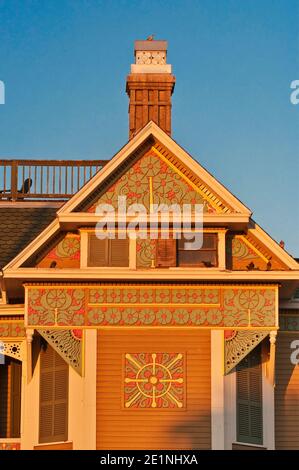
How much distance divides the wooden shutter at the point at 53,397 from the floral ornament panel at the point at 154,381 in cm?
157

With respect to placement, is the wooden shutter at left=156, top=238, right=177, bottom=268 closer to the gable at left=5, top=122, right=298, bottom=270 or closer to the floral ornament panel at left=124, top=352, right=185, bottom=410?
the gable at left=5, top=122, right=298, bottom=270

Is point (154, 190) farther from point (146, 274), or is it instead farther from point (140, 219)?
point (146, 274)

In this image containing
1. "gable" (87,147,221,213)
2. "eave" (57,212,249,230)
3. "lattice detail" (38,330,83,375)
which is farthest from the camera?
"gable" (87,147,221,213)

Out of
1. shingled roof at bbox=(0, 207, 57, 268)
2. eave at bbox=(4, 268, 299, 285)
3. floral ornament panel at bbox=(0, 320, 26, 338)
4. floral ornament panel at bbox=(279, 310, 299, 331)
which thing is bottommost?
floral ornament panel at bbox=(0, 320, 26, 338)

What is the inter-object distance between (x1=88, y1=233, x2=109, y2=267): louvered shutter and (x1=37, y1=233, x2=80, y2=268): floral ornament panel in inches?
13.6

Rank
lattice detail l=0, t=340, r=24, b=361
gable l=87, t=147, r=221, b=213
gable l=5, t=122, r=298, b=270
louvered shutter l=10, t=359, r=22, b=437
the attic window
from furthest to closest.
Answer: louvered shutter l=10, t=359, r=22, b=437 → lattice detail l=0, t=340, r=24, b=361 → gable l=87, t=147, r=221, b=213 → the attic window → gable l=5, t=122, r=298, b=270

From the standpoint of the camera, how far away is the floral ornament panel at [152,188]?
104 ft

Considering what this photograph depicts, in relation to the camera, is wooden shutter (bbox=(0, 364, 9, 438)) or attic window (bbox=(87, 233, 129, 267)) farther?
wooden shutter (bbox=(0, 364, 9, 438))

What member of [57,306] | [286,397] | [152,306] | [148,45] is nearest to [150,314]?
[152,306]

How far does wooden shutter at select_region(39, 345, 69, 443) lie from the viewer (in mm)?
31375

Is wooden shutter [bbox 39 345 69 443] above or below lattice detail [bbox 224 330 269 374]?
below

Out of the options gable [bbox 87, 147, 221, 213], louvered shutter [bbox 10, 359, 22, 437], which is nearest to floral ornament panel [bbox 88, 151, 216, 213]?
gable [bbox 87, 147, 221, 213]
